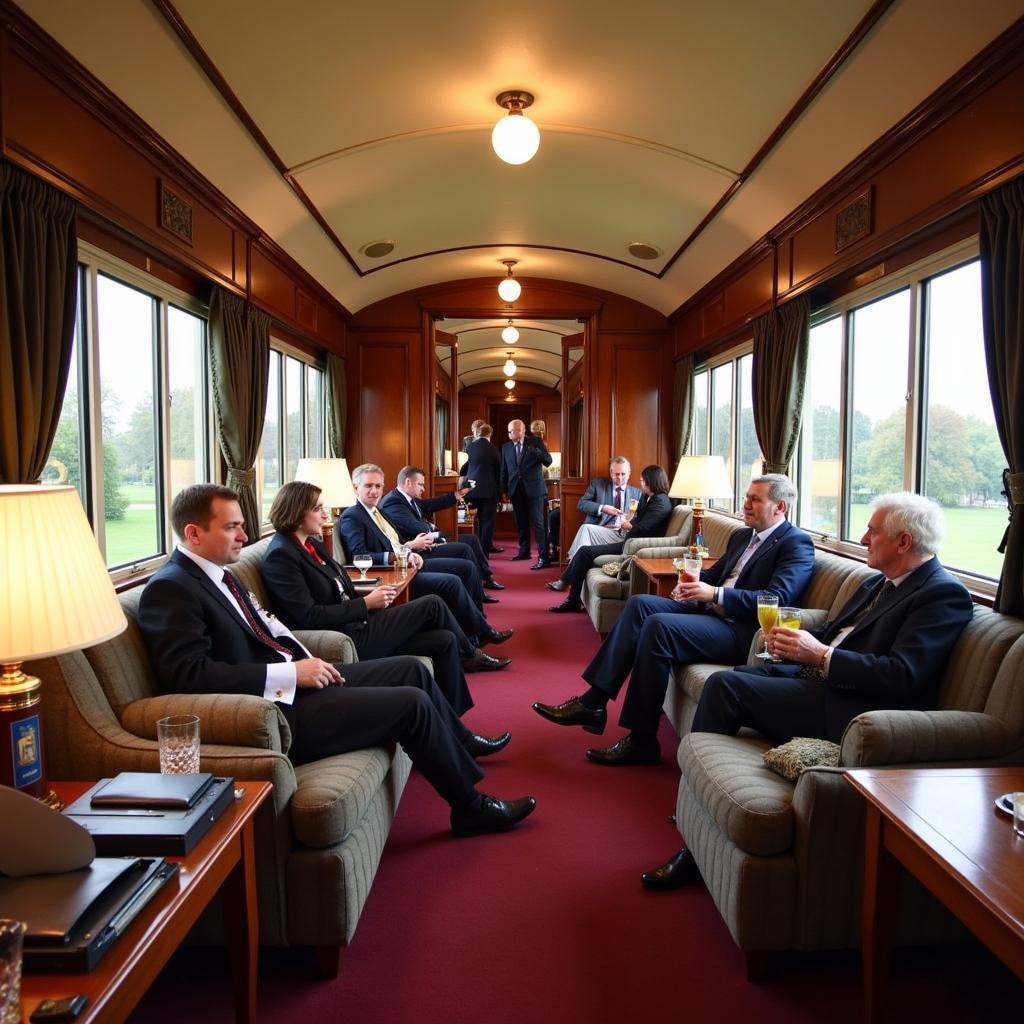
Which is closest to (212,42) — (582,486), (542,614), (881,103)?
(881,103)

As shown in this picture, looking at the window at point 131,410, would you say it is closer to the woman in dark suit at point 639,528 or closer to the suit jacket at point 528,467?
the woman in dark suit at point 639,528

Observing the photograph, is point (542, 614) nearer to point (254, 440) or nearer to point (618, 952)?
point (254, 440)

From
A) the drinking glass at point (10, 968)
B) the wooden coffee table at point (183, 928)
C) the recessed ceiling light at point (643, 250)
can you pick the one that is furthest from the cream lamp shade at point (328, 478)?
the drinking glass at point (10, 968)

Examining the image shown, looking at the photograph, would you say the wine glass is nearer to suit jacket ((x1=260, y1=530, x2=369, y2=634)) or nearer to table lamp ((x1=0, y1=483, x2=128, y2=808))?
suit jacket ((x1=260, y1=530, x2=369, y2=634))

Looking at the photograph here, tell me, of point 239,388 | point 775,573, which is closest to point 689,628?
point 775,573

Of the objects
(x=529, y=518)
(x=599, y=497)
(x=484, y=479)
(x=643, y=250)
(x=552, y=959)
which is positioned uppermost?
(x=643, y=250)

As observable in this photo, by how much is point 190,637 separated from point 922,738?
213 centimetres

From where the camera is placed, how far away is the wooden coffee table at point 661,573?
4.71m

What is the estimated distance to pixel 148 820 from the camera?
5.14 feet

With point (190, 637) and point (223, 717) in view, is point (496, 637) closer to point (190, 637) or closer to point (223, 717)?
point (190, 637)

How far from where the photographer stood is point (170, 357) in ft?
13.9

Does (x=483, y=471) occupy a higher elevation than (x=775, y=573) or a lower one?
higher

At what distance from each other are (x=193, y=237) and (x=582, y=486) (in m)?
5.21

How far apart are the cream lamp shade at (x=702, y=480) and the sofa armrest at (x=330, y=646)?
247cm
